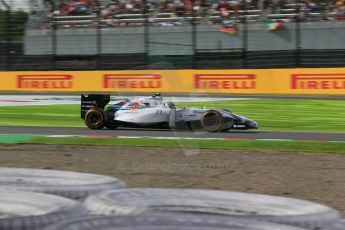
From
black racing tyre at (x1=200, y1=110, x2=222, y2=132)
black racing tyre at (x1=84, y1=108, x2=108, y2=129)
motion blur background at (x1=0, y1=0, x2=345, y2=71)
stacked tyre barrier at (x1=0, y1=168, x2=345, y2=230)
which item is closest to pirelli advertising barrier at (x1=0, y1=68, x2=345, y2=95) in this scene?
motion blur background at (x1=0, y1=0, x2=345, y2=71)

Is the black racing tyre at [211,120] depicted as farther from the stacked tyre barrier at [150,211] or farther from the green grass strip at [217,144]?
the stacked tyre barrier at [150,211]

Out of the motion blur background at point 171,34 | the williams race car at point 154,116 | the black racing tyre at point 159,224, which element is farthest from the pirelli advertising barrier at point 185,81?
the black racing tyre at point 159,224

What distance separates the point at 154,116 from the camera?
38.3 feet

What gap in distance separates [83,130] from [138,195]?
9987mm

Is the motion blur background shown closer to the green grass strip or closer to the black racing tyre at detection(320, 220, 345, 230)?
the green grass strip

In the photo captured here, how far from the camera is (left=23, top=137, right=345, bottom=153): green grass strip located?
9273 mm

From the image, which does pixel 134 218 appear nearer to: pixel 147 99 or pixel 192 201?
pixel 192 201

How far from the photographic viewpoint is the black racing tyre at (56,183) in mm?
2654

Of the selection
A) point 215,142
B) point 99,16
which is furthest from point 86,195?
point 99,16

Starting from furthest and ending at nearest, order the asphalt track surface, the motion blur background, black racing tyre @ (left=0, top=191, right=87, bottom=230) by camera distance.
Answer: the motion blur background
the asphalt track surface
black racing tyre @ (left=0, top=191, right=87, bottom=230)

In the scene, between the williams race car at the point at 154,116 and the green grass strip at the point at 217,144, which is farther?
the williams race car at the point at 154,116

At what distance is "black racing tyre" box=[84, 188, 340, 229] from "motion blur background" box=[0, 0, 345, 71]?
14.9m

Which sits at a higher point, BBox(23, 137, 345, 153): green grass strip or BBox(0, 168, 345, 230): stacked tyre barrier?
BBox(0, 168, 345, 230): stacked tyre barrier

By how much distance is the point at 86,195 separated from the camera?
8.79 ft
